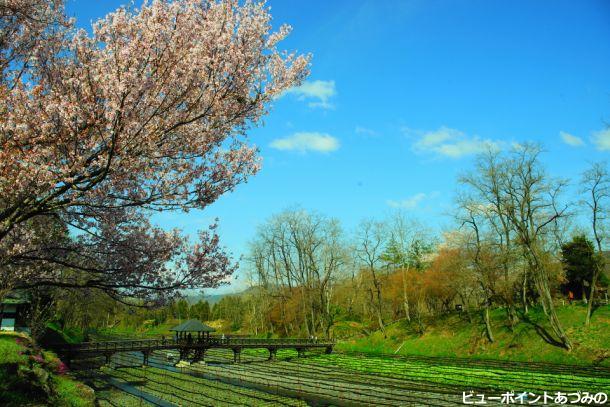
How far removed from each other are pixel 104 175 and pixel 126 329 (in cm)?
9392

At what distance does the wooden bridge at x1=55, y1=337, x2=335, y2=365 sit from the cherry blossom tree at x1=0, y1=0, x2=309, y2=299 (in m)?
21.8

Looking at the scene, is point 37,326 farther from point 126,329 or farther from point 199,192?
point 126,329

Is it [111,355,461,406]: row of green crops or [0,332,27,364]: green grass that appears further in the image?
[111,355,461,406]: row of green crops

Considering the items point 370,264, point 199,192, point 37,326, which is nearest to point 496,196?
point 370,264

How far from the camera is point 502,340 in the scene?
31.9 m

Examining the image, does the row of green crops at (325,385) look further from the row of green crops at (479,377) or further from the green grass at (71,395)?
the green grass at (71,395)

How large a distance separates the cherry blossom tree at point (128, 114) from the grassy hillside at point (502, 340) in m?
27.5

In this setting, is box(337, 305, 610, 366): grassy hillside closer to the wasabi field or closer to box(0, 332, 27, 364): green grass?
the wasabi field

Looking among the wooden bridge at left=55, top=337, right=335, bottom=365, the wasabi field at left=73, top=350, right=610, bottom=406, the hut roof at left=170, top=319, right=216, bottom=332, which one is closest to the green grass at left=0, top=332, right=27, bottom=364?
the wasabi field at left=73, top=350, right=610, bottom=406

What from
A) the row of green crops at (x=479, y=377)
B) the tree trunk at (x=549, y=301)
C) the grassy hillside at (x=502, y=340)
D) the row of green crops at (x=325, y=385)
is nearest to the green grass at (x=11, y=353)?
the row of green crops at (x=325, y=385)

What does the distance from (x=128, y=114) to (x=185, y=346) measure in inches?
1193

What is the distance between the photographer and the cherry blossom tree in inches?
254

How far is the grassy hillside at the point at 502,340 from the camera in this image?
26656mm

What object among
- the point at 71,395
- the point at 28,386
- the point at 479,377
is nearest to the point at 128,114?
the point at 28,386
